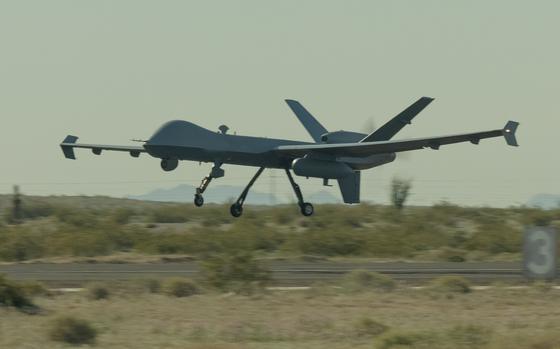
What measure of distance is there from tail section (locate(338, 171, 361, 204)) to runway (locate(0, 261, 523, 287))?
99.9 inches

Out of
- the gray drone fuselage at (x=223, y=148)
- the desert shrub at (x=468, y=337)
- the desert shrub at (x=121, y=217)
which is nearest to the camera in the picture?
the desert shrub at (x=468, y=337)

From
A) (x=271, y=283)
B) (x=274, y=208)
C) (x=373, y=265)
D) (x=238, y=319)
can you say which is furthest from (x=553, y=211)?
(x=238, y=319)

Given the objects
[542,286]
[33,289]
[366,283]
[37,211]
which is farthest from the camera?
[37,211]

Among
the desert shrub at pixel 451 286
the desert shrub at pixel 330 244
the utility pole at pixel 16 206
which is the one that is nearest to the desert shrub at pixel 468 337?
the desert shrub at pixel 451 286

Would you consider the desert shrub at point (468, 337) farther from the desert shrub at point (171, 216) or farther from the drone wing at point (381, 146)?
the desert shrub at point (171, 216)

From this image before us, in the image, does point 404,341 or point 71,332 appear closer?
point 404,341

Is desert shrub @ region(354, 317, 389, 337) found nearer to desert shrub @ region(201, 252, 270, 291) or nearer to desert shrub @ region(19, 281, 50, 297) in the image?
desert shrub @ region(201, 252, 270, 291)

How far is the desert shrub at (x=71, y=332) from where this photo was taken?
2359 cm

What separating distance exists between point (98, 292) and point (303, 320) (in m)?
6.96

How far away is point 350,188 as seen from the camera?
43.2 meters

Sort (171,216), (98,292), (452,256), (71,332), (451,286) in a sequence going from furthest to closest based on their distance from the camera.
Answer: (171,216) → (452,256) → (451,286) → (98,292) → (71,332)

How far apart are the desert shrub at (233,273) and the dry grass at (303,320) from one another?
124 cm

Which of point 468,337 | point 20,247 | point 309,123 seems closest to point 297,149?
point 309,123

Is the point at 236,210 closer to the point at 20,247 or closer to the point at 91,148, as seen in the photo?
the point at 91,148
